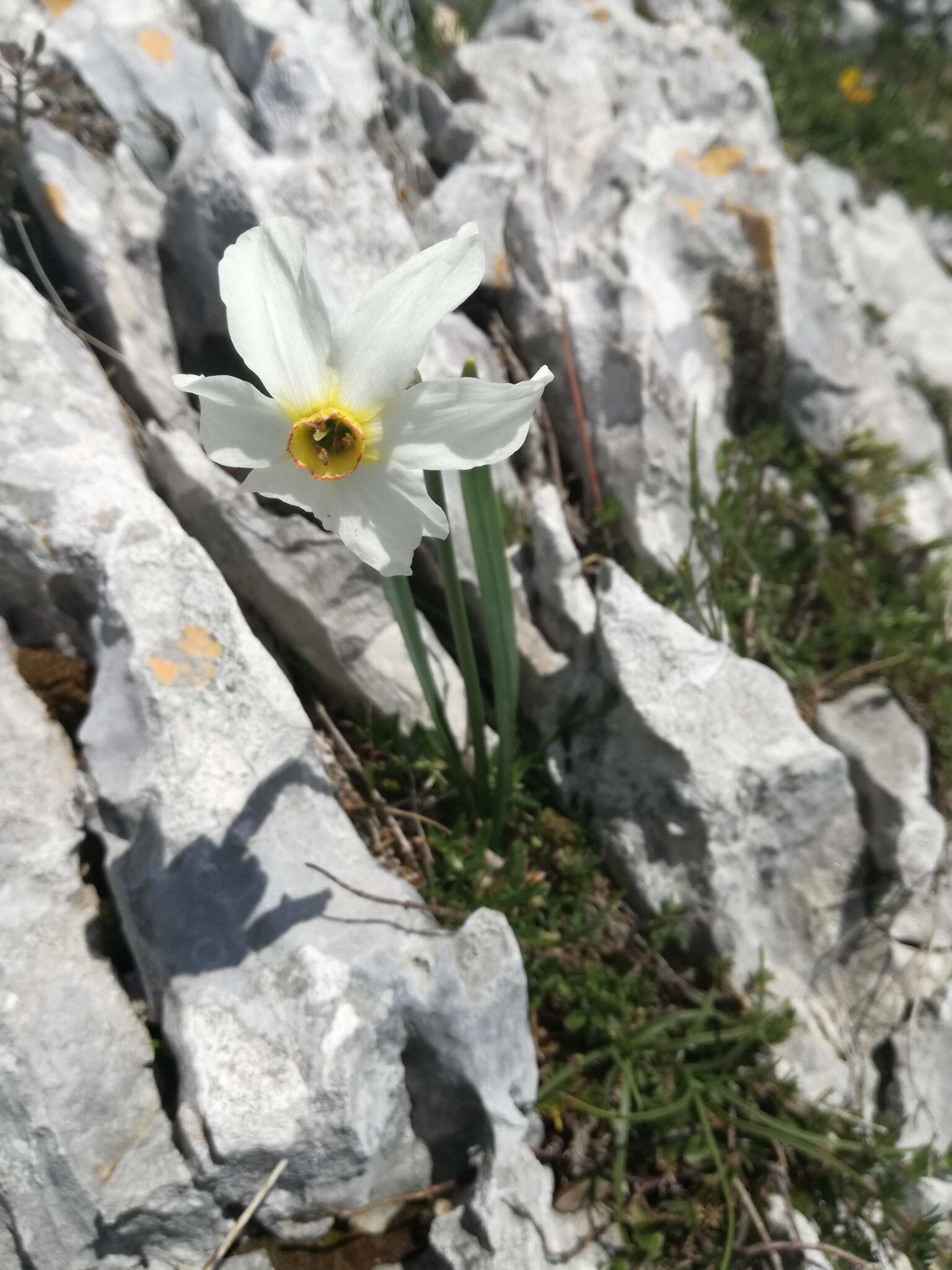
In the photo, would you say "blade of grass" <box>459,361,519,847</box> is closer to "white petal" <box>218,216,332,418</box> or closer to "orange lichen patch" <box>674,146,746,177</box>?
"white petal" <box>218,216,332,418</box>

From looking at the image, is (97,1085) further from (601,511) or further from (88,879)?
(601,511)

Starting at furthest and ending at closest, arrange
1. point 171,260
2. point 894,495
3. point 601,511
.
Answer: point 894,495 < point 601,511 < point 171,260

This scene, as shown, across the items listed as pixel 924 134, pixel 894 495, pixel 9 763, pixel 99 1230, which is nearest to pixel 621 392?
pixel 894 495

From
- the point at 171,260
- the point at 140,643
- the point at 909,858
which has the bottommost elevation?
the point at 909,858

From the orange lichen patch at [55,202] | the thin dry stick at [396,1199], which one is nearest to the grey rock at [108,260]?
the orange lichen patch at [55,202]

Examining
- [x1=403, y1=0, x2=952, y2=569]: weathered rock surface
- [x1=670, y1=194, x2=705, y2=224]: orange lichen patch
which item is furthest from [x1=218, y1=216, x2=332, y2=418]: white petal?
[x1=670, y1=194, x2=705, y2=224]: orange lichen patch
